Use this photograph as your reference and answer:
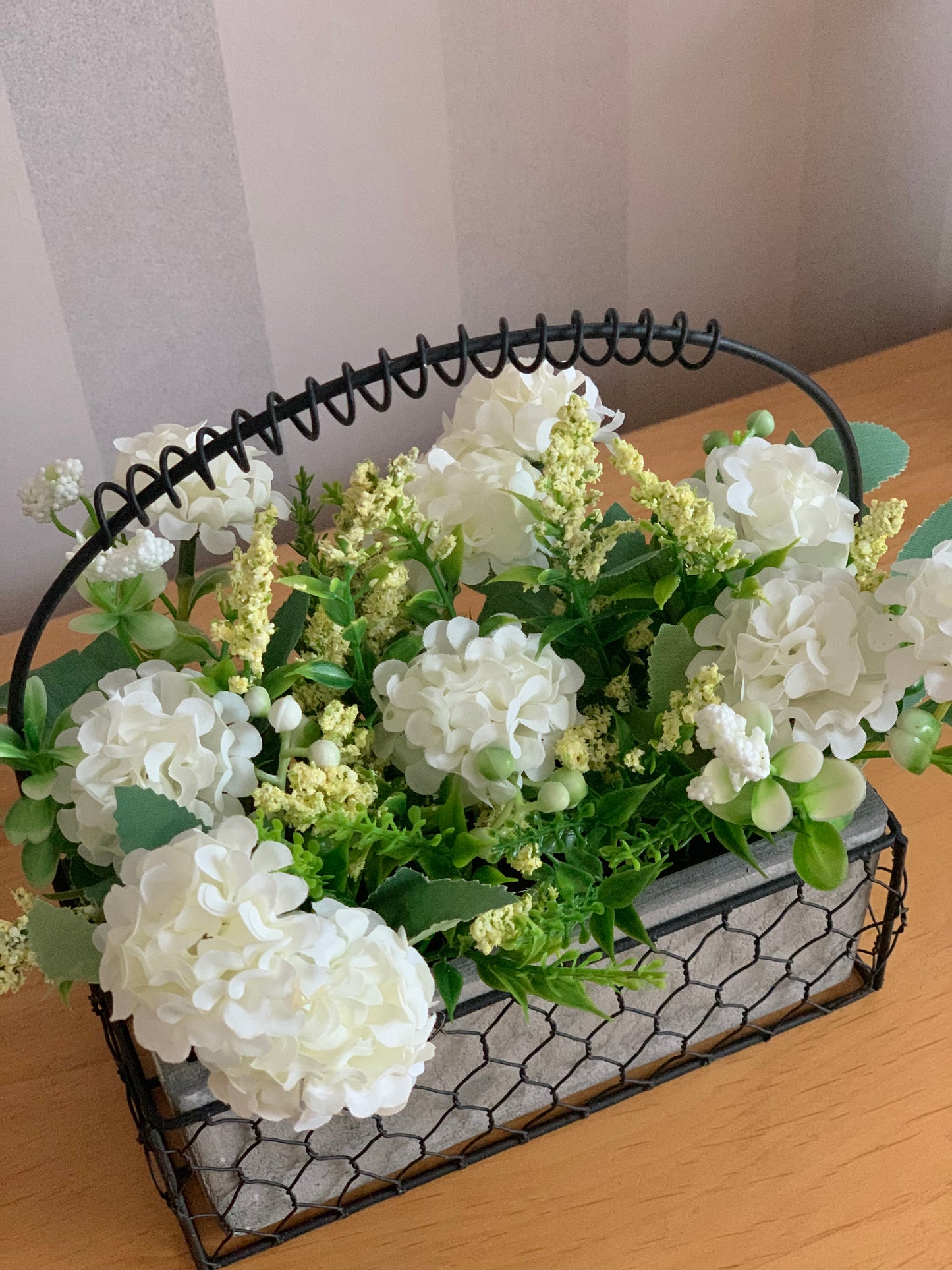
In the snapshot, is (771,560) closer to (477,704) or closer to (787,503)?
(787,503)

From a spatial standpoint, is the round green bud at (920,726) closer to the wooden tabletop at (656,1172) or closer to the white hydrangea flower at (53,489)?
the wooden tabletop at (656,1172)

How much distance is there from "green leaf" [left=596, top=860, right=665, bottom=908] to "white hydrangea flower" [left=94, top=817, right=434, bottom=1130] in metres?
0.09

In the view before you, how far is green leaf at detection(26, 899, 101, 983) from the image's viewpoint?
1.29ft

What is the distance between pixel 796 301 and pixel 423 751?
0.82 metres

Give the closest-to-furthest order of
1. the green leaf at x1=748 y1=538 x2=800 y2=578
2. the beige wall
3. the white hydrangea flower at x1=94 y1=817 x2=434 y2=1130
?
the white hydrangea flower at x1=94 y1=817 x2=434 y2=1130 → the green leaf at x1=748 y1=538 x2=800 y2=578 → the beige wall

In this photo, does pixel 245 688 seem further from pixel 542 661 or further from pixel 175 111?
pixel 175 111

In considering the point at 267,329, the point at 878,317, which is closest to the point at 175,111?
the point at 267,329

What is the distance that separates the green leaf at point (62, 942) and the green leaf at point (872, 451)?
383 mm

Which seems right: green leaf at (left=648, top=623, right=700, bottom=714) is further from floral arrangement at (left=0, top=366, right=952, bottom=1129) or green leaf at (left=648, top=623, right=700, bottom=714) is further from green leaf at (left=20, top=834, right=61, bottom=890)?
green leaf at (left=20, top=834, right=61, bottom=890)

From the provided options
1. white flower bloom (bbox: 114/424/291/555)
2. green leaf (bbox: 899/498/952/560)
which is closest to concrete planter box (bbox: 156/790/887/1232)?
green leaf (bbox: 899/498/952/560)

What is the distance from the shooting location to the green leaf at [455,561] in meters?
0.44

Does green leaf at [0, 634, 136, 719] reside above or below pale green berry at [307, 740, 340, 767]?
below

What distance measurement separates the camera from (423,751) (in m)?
0.42

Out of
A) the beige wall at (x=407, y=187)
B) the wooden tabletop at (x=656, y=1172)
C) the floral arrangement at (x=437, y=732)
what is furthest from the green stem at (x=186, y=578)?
the beige wall at (x=407, y=187)
